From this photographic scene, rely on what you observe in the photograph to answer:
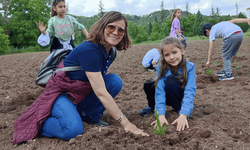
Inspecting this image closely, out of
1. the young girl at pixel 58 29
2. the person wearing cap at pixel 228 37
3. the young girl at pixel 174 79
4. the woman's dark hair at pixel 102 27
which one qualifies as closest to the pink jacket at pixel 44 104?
the woman's dark hair at pixel 102 27

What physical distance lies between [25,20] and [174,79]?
27.9 meters

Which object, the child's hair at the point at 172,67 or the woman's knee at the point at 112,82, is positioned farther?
the woman's knee at the point at 112,82

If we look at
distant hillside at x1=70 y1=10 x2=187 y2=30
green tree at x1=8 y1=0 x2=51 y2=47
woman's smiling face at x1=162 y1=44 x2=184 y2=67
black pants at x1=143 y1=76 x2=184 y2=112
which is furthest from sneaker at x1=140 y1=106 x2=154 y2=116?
distant hillside at x1=70 y1=10 x2=187 y2=30

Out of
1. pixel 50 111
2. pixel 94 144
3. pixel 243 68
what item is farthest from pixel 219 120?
pixel 243 68

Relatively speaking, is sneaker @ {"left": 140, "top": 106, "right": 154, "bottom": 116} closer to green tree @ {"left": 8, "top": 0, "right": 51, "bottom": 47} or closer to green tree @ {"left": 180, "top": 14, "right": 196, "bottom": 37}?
green tree @ {"left": 8, "top": 0, "right": 51, "bottom": 47}

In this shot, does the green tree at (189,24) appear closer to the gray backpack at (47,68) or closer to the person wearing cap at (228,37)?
the person wearing cap at (228,37)

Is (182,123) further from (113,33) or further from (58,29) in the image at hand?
(58,29)

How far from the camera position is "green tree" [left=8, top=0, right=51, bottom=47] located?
982 inches

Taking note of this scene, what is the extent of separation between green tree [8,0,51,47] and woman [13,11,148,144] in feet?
85.2

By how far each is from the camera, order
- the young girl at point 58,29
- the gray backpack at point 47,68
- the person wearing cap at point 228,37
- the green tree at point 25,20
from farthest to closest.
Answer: the green tree at point 25,20
the person wearing cap at point 228,37
the young girl at point 58,29
the gray backpack at point 47,68

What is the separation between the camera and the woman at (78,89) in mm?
2061

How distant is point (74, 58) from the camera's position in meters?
2.22

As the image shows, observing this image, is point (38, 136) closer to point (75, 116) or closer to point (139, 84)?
point (75, 116)

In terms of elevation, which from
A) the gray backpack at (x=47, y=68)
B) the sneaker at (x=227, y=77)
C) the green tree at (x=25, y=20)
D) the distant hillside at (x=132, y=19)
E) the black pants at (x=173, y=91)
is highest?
the distant hillside at (x=132, y=19)
